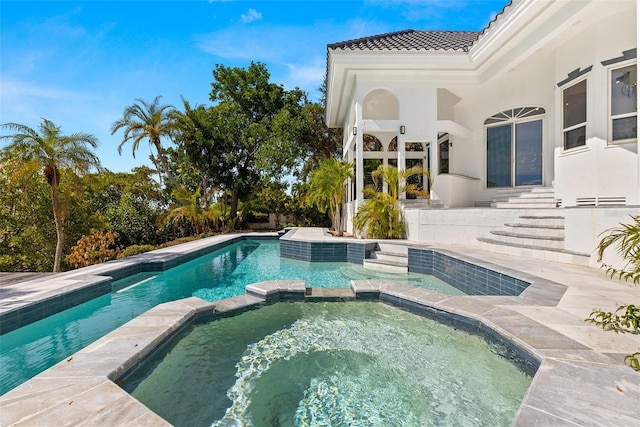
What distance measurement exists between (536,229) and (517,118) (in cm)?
524

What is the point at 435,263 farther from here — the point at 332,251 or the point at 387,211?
the point at 332,251

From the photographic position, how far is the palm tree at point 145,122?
64.2ft

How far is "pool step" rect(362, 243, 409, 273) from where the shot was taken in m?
8.75

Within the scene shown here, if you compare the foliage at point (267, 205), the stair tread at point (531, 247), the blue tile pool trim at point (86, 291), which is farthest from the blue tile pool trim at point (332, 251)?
the foliage at point (267, 205)

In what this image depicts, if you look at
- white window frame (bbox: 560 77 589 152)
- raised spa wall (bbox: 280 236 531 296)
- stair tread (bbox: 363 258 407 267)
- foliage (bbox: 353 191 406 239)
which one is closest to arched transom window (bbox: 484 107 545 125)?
white window frame (bbox: 560 77 589 152)

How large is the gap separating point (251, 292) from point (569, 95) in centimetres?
979

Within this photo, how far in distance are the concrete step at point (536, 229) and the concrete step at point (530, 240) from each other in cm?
22

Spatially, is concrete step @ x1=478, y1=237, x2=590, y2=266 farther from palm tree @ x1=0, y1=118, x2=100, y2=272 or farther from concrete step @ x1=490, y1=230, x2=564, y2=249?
palm tree @ x1=0, y1=118, x2=100, y2=272

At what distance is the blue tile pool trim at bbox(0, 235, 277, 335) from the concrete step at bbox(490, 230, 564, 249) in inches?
369

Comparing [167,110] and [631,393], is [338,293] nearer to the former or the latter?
[631,393]

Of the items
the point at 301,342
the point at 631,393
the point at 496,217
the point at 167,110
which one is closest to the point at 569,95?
the point at 496,217

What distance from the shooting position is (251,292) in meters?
5.69

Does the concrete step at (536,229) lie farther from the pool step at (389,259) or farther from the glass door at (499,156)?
the glass door at (499,156)

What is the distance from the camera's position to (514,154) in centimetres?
1155
